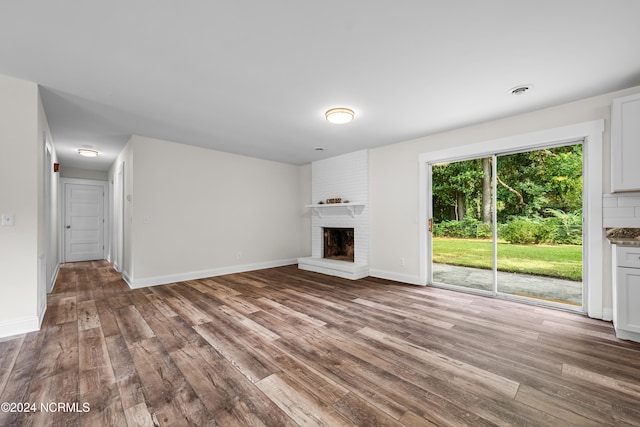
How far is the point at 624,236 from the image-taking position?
107 inches

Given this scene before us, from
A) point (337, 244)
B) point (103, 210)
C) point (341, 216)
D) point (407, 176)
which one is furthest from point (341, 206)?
point (103, 210)

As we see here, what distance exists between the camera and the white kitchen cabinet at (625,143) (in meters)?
2.60

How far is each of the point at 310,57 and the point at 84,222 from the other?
812cm

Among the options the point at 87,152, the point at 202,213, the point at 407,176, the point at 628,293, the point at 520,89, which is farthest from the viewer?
the point at 87,152

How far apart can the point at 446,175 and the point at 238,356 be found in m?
4.05

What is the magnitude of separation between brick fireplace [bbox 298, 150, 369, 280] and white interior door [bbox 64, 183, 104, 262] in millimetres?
5891

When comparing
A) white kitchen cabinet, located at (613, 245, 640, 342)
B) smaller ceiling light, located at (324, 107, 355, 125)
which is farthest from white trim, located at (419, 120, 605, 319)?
smaller ceiling light, located at (324, 107, 355, 125)

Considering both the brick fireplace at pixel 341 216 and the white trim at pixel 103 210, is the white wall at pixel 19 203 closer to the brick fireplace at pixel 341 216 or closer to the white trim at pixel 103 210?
the brick fireplace at pixel 341 216

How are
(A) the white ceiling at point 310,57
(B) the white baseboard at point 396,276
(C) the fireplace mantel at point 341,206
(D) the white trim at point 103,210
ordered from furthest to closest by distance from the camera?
1. (D) the white trim at point 103,210
2. (C) the fireplace mantel at point 341,206
3. (B) the white baseboard at point 396,276
4. (A) the white ceiling at point 310,57

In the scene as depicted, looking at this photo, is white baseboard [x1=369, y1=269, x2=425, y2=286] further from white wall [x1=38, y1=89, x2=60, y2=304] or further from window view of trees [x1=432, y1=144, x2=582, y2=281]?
white wall [x1=38, y1=89, x2=60, y2=304]

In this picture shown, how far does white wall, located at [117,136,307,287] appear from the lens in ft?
14.7

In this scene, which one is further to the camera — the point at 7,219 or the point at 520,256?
the point at 520,256

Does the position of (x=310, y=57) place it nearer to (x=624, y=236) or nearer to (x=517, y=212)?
(x=517, y=212)

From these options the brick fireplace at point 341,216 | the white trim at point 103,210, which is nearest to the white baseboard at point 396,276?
the brick fireplace at point 341,216
